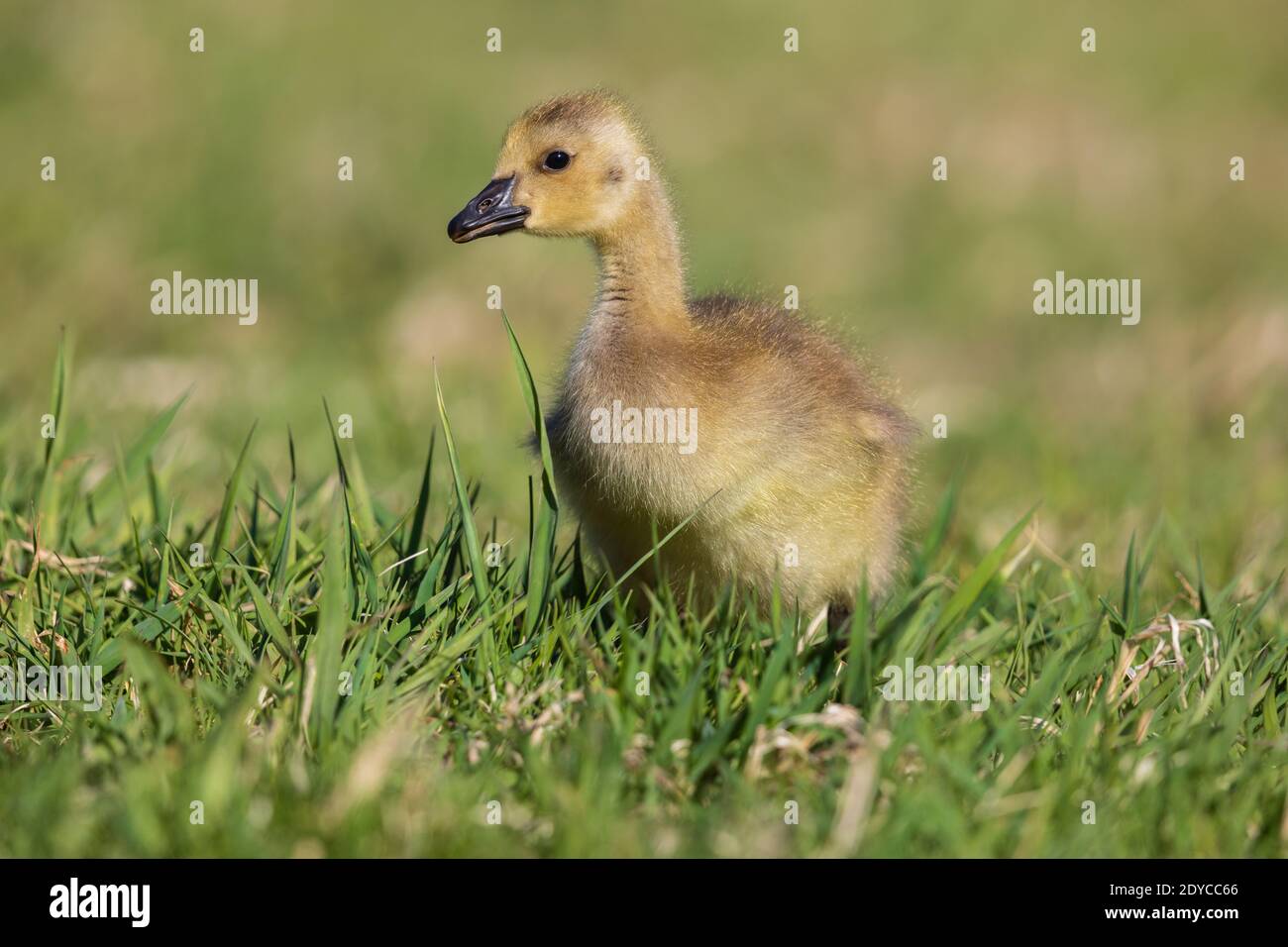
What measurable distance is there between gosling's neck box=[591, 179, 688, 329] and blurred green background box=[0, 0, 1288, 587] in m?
0.31

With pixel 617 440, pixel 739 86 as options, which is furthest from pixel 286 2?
pixel 617 440

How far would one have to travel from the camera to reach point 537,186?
409 cm

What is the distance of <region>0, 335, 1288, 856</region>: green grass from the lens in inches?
107

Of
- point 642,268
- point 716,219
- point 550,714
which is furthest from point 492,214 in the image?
point 716,219

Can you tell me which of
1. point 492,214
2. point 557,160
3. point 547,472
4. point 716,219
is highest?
point 716,219

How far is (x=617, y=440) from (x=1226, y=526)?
2591mm

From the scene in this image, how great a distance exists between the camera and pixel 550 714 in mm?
3127

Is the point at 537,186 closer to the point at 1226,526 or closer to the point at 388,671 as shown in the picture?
the point at 388,671

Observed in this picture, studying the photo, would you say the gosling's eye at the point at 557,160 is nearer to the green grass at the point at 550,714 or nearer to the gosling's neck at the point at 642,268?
the gosling's neck at the point at 642,268

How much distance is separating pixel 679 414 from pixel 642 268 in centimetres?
51

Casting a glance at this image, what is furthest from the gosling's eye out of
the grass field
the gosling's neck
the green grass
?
the green grass

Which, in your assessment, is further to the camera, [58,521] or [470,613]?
[58,521]

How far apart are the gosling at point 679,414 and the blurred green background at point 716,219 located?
376 mm

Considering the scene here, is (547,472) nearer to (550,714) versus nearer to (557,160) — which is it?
(550,714)
